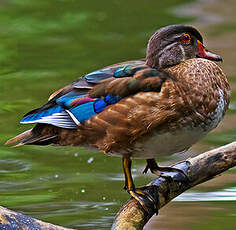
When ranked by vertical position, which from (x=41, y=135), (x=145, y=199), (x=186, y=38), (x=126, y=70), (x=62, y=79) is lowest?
(x=62, y=79)

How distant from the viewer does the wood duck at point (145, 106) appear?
4.25 meters

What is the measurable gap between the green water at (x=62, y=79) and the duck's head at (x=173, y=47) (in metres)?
1.29

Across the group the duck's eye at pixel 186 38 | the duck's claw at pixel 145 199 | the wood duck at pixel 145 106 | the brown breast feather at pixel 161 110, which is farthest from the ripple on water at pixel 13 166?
the duck's eye at pixel 186 38

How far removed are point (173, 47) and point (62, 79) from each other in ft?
13.8

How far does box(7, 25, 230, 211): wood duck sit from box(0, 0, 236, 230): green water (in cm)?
105

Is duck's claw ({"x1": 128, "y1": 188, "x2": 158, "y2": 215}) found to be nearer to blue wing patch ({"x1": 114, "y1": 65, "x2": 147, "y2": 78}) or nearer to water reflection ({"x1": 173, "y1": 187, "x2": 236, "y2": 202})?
blue wing patch ({"x1": 114, "y1": 65, "x2": 147, "y2": 78})

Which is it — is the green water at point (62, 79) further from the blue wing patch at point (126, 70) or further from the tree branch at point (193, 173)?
the blue wing patch at point (126, 70)

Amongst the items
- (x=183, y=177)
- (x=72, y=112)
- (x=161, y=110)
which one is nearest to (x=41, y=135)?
(x=72, y=112)

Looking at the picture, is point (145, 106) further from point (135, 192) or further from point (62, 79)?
point (62, 79)

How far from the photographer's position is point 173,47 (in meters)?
4.49

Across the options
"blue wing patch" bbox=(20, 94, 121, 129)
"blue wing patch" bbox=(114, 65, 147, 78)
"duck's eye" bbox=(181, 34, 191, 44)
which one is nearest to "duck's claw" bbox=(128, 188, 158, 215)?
"blue wing patch" bbox=(20, 94, 121, 129)

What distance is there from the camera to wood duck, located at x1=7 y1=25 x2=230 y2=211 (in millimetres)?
4254

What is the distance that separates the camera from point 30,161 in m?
6.67

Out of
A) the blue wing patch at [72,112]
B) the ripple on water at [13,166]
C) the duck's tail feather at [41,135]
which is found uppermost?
the blue wing patch at [72,112]
